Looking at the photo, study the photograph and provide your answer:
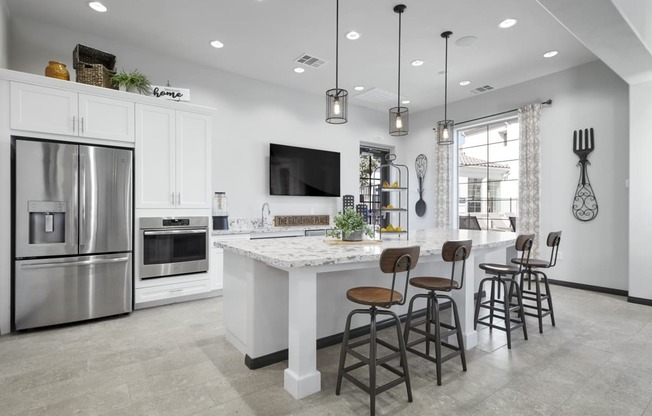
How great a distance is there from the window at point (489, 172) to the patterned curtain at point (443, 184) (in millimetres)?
305

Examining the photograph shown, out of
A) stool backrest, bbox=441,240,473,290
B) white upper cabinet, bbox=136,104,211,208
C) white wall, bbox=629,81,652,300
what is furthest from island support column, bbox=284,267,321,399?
white wall, bbox=629,81,652,300

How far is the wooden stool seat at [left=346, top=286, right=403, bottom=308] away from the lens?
1.98 meters

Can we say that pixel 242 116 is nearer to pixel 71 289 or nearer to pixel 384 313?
pixel 71 289

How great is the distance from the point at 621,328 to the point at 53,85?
6.11 m

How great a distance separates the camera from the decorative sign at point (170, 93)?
401cm

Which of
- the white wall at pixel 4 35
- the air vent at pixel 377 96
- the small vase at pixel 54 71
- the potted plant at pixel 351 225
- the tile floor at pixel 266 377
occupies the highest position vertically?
the air vent at pixel 377 96

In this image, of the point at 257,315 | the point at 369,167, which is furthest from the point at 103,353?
the point at 369,167

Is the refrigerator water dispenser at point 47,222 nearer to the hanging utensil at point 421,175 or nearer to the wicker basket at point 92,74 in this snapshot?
the wicker basket at point 92,74

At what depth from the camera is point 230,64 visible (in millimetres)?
4812

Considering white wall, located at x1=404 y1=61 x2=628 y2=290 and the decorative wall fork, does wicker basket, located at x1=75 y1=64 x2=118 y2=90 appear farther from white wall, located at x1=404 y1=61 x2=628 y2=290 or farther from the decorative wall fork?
the decorative wall fork

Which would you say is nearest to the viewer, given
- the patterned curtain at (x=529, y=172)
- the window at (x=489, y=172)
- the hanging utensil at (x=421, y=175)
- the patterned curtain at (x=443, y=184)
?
the patterned curtain at (x=529, y=172)

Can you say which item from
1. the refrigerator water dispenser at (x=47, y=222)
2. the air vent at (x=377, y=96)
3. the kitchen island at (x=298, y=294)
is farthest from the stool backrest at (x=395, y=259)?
the air vent at (x=377, y=96)

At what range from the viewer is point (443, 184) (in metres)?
6.55

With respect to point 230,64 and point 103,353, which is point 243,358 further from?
point 230,64
